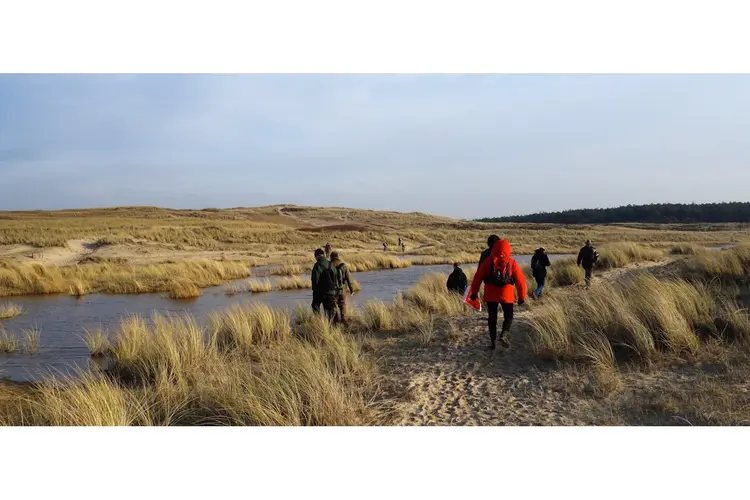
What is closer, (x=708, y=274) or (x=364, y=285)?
(x=708, y=274)

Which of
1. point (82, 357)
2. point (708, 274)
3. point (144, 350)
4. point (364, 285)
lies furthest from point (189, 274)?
point (708, 274)

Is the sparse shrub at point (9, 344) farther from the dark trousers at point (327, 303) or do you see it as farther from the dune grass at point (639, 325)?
the dune grass at point (639, 325)

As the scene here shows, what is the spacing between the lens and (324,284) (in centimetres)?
862

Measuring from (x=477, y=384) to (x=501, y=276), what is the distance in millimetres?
1691

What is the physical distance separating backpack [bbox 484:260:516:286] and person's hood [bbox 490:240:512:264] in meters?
0.08

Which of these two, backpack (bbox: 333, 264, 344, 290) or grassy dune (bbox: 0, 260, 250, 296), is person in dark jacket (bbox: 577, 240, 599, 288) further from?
grassy dune (bbox: 0, 260, 250, 296)

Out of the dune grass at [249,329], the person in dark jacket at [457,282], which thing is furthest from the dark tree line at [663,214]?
the dune grass at [249,329]

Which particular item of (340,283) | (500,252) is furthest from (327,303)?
(500,252)

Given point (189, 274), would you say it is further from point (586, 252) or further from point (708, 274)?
point (708, 274)

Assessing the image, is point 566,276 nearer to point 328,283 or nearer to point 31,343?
point 328,283

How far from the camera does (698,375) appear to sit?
525 cm

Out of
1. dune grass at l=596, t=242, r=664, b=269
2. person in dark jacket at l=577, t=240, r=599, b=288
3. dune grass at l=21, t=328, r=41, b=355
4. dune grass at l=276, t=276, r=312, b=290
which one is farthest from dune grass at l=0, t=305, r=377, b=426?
dune grass at l=596, t=242, r=664, b=269

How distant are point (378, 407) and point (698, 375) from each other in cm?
381

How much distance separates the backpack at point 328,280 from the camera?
855cm
